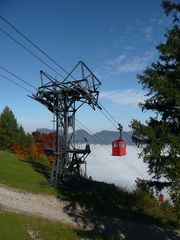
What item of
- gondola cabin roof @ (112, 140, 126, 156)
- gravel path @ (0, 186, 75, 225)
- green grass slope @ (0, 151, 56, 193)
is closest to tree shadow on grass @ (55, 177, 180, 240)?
gravel path @ (0, 186, 75, 225)

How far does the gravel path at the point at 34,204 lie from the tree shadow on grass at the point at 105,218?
0.67 meters

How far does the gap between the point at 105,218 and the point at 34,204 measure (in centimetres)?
464

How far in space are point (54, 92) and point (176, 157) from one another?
52.8ft

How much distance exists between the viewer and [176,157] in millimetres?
17438

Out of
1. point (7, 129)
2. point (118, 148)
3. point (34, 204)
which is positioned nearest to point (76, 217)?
point (34, 204)

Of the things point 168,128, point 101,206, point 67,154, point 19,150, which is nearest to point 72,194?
point 101,206

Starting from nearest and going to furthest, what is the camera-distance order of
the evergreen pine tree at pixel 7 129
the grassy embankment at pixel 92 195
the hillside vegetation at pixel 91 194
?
the grassy embankment at pixel 92 195 < the hillside vegetation at pixel 91 194 < the evergreen pine tree at pixel 7 129

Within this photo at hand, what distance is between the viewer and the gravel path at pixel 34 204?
2231 centimetres

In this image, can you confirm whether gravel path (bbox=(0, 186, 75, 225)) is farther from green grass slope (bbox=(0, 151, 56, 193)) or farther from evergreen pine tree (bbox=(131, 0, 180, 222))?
evergreen pine tree (bbox=(131, 0, 180, 222))

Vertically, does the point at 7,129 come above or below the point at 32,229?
above

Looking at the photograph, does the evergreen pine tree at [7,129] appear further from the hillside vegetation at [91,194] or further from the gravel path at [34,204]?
the gravel path at [34,204]

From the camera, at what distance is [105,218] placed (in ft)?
82.0

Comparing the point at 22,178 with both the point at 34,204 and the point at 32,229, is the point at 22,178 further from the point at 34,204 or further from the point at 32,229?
the point at 32,229

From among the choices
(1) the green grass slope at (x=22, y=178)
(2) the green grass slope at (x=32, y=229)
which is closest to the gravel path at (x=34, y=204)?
(2) the green grass slope at (x=32, y=229)
